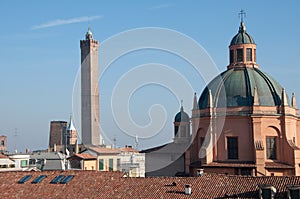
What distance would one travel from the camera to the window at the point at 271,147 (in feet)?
148

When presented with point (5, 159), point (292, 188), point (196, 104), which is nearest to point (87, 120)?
point (5, 159)

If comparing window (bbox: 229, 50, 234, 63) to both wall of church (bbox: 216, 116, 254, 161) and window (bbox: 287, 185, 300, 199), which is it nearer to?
wall of church (bbox: 216, 116, 254, 161)

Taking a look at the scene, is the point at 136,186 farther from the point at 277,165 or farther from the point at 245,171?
the point at 277,165

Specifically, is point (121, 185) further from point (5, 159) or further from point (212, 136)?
point (5, 159)

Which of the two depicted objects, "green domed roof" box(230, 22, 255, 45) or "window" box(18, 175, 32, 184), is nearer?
"window" box(18, 175, 32, 184)

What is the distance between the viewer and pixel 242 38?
4984cm

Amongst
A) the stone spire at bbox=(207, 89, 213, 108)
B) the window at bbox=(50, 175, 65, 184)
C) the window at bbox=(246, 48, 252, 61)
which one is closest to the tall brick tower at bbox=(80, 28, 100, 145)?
the stone spire at bbox=(207, 89, 213, 108)

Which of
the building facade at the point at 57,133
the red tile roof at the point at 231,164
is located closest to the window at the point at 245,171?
the red tile roof at the point at 231,164

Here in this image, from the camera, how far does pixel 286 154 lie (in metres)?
44.5

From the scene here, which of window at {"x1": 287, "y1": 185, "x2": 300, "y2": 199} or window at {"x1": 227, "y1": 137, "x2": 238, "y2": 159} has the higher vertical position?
window at {"x1": 227, "y1": 137, "x2": 238, "y2": 159}

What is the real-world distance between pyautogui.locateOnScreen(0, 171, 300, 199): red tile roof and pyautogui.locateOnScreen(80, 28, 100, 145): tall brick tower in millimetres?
79850

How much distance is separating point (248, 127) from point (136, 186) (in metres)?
18.3

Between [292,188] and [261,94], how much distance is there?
20999 millimetres

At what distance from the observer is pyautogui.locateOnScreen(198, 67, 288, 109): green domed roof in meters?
45.6
